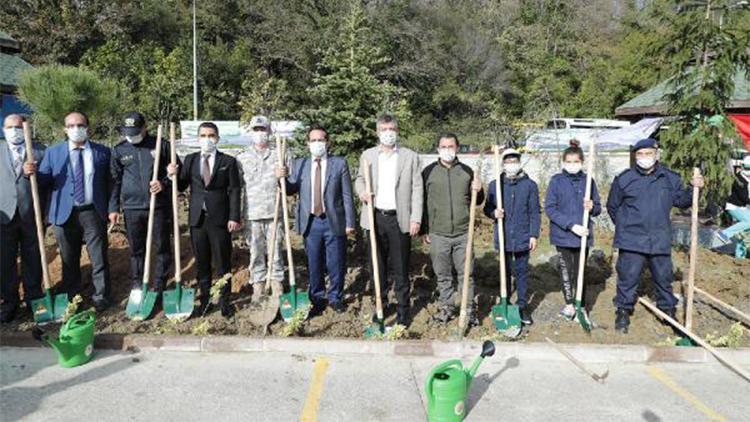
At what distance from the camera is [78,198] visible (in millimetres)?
5703

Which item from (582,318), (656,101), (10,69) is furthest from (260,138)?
(10,69)

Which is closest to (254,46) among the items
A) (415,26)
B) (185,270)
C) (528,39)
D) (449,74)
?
(415,26)

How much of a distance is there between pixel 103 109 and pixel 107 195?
5.63 metres

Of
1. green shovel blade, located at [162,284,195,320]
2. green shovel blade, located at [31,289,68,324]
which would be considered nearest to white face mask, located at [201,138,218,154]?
green shovel blade, located at [162,284,195,320]

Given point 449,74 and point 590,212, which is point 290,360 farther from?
point 449,74

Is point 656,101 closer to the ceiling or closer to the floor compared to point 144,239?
closer to the ceiling

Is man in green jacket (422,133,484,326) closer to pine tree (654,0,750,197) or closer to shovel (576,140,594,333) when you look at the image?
shovel (576,140,594,333)

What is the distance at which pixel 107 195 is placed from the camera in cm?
593

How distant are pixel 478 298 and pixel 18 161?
16.8 ft

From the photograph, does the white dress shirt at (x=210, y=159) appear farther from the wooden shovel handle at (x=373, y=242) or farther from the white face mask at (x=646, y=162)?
the white face mask at (x=646, y=162)

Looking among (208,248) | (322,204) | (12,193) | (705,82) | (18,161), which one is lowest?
(208,248)

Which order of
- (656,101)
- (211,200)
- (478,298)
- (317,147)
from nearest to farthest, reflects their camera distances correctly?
(211,200)
(317,147)
(478,298)
(656,101)

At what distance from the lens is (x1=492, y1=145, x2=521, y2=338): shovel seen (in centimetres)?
552

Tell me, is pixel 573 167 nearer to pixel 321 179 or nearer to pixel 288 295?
pixel 321 179
